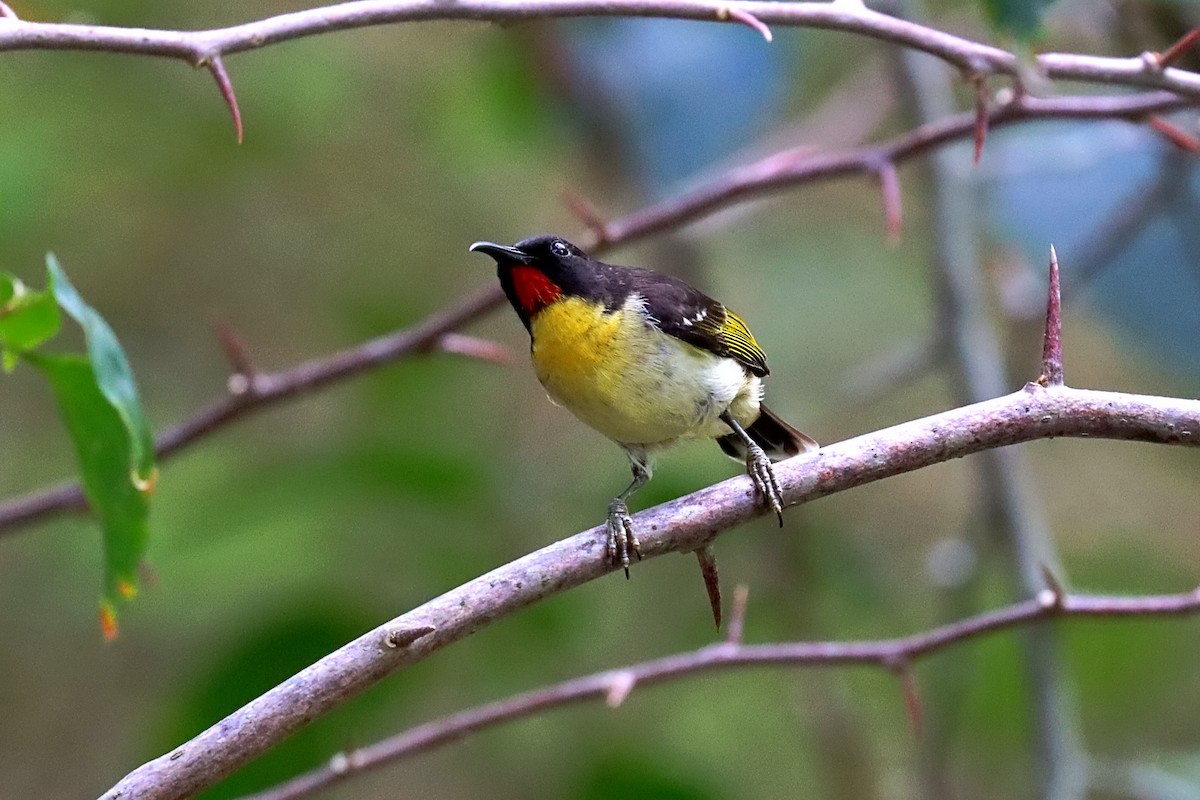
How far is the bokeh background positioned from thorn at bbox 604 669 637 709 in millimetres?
529

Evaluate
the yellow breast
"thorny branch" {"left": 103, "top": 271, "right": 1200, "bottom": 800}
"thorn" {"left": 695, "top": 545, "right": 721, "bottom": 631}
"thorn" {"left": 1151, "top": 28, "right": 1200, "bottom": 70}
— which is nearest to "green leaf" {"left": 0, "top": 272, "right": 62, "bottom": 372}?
"thorny branch" {"left": 103, "top": 271, "right": 1200, "bottom": 800}

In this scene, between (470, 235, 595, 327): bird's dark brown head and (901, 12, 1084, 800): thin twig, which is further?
(901, 12, 1084, 800): thin twig

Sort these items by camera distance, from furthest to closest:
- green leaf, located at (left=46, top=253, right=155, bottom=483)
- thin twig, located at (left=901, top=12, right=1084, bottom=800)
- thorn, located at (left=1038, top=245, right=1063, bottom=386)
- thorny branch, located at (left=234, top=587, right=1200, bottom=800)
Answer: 1. thin twig, located at (left=901, top=12, right=1084, bottom=800)
2. thorny branch, located at (left=234, top=587, right=1200, bottom=800)
3. green leaf, located at (left=46, top=253, right=155, bottom=483)
4. thorn, located at (left=1038, top=245, right=1063, bottom=386)

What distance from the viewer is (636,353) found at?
8.35 ft

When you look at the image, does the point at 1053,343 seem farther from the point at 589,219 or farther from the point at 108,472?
the point at 108,472

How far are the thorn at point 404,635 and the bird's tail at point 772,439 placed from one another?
1348 millimetres

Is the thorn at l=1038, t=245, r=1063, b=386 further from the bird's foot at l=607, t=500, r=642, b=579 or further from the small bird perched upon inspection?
the small bird perched

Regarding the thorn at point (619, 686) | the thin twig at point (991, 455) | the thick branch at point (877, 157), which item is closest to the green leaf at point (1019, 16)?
the thick branch at point (877, 157)

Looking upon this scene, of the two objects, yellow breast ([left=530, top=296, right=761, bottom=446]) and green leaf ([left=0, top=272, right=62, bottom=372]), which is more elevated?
yellow breast ([left=530, top=296, right=761, bottom=446])

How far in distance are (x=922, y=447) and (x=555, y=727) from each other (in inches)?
94.0

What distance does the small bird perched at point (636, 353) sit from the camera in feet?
8.26

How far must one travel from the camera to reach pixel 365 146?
616cm

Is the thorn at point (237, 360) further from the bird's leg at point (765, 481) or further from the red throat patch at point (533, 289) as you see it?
the bird's leg at point (765, 481)

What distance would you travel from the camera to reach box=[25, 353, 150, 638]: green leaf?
217 cm
